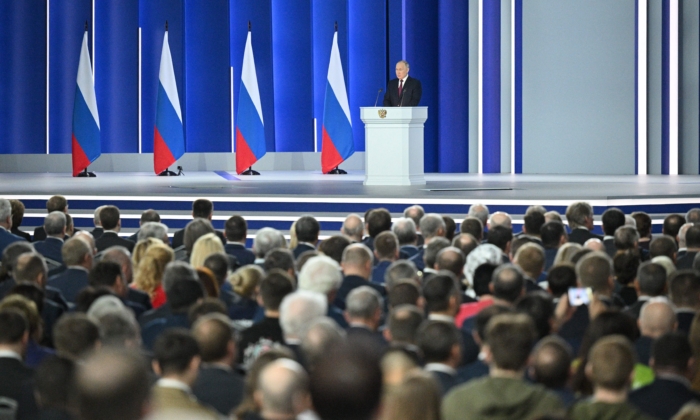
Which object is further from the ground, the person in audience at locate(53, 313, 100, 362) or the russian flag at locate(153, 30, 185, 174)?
the russian flag at locate(153, 30, 185, 174)

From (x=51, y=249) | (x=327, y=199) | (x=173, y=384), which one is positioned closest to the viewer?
(x=173, y=384)

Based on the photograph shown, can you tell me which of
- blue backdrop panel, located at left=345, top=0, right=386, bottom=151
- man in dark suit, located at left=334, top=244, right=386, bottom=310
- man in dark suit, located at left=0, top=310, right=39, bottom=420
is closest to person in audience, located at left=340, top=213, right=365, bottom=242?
man in dark suit, located at left=334, top=244, right=386, bottom=310

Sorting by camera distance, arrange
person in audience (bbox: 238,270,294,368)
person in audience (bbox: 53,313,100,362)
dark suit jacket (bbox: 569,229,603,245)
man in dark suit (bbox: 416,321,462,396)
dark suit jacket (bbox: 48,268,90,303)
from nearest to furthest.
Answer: man in dark suit (bbox: 416,321,462,396) < person in audience (bbox: 53,313,100,362) < person in audience (bbox: 238,270,294,368) < dark suit jacket (bbox: 48,268,90,303) < dark suit jacket (bbox: 569,229,603,245)

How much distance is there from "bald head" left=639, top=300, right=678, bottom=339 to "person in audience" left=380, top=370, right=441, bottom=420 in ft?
4.74

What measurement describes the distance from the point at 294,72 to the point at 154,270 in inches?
449

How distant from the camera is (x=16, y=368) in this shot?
10.2 ft

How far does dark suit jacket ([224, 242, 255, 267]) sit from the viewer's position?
5.80 metres

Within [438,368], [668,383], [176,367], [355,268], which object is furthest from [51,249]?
[668,383]

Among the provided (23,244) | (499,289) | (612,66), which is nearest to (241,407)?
(499,289)

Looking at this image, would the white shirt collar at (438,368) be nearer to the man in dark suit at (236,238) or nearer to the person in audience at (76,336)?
the person in audience at (76,336)

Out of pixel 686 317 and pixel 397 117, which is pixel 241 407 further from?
pixel 397 117

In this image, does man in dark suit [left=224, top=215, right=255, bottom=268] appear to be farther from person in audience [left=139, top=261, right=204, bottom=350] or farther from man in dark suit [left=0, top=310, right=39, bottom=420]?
man in dark suit [left=0, top=310, right=39, bottom=420]

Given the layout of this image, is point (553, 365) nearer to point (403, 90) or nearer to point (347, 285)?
point (347, 285)

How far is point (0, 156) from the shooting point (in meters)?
15.8
